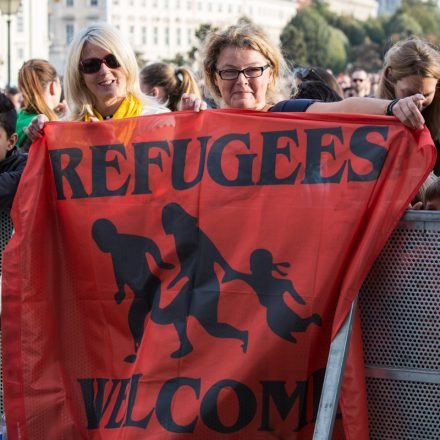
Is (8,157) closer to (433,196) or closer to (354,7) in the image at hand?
(433,196)

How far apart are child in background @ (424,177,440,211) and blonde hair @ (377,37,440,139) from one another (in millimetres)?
962

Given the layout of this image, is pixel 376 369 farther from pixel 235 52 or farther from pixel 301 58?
pixel 301 58

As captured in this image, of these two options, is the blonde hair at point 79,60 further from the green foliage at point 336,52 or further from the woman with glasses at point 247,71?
the green foliage at point 336,52

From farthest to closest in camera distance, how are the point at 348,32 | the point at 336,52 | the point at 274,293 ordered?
the point at 348,32
the point at 336,52
the point at 274,293

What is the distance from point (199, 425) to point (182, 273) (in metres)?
0.55

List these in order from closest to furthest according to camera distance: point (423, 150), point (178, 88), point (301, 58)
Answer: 1. point (423, 150)
2. point (178, 88)
3. point (301, 58)

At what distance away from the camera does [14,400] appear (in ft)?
14.5

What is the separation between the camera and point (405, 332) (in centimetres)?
401

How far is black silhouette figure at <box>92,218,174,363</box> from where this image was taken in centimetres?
431

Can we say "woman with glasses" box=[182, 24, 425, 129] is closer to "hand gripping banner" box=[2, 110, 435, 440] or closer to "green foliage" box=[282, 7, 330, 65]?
"hand gripping banner" box=[2, 110, 435, 440]

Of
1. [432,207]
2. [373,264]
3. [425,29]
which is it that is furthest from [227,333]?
[425,29]

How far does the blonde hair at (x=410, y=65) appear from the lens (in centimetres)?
533

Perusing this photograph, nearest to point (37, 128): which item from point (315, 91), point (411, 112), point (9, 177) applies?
point (9, 177)

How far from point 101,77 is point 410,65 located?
1.44m
